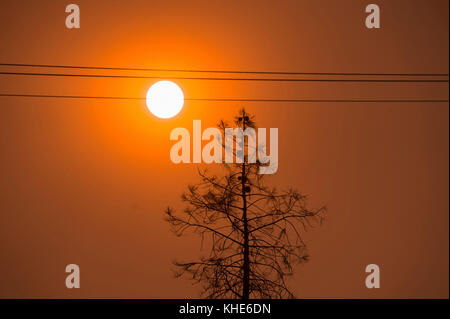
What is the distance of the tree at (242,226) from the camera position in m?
4.84

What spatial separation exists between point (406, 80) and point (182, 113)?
269 cm

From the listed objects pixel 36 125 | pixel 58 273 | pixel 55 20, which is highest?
pixel 55 20

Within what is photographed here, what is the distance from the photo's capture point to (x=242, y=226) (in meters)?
4.86

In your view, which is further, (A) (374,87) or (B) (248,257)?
(A) (374,87)

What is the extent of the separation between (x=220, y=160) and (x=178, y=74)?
1.12m

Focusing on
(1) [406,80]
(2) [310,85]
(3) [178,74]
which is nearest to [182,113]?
(3) [178,74]

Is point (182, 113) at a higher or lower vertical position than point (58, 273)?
higher

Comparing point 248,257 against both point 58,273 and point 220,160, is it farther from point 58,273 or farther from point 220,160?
point 58,273

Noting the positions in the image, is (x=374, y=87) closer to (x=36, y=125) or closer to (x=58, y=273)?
(x=36, y=125)

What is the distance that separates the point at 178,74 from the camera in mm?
4926

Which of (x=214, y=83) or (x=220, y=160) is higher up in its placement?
(x=214, y=83)

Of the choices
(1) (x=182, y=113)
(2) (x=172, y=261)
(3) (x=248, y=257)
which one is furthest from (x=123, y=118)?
(3) (x=248, y=257)

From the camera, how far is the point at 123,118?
16.2 ft

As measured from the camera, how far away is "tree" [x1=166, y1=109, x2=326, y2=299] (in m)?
4.84
